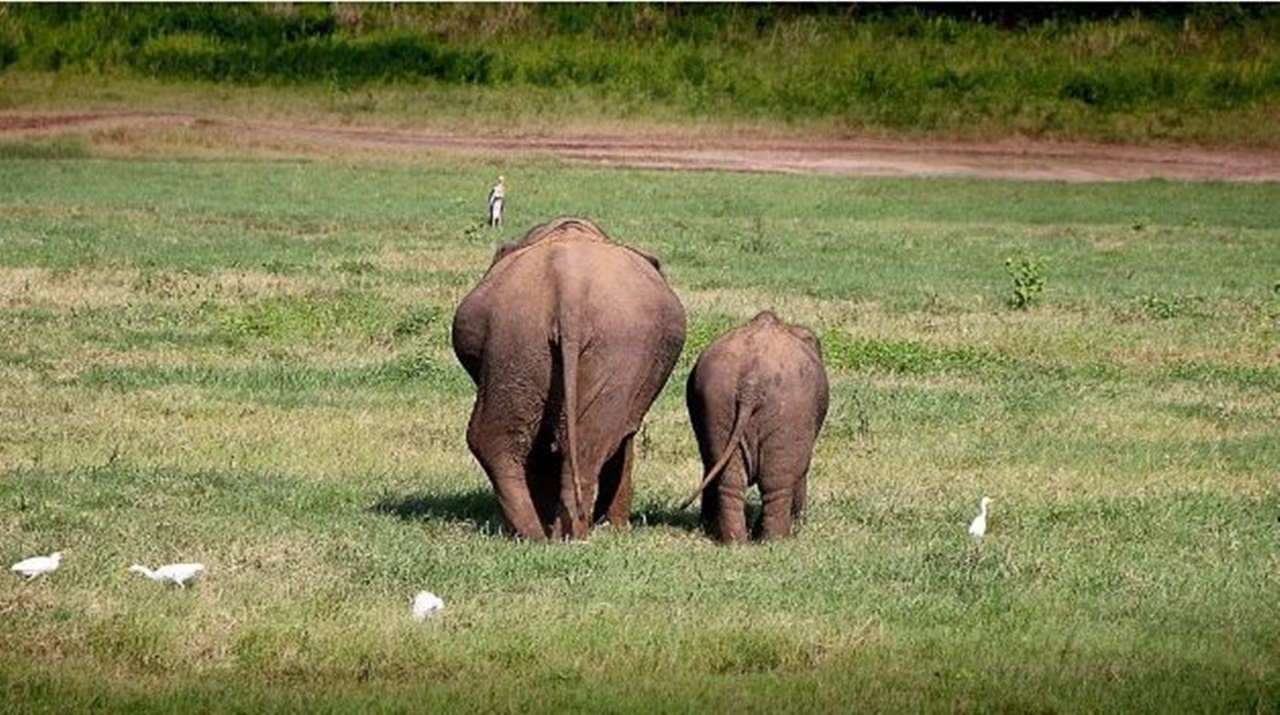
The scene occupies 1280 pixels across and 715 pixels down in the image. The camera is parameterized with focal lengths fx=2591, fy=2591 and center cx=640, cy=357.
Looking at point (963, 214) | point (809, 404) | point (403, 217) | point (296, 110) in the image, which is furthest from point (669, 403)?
point (296, 110)

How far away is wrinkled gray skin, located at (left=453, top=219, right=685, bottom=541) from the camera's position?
12.8m

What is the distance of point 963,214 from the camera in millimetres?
37062

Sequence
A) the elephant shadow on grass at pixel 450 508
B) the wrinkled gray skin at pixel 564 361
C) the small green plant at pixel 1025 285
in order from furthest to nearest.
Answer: the small green plant at pixel 1025 285, the elephant shadow on grass at pixel 450 508, the wrinkled gray skin at pixel 564 361

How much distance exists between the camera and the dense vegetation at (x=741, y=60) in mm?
46875

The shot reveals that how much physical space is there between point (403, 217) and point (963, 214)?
8.34 metres

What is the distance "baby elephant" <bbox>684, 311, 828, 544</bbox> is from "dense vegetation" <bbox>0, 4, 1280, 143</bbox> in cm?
3354

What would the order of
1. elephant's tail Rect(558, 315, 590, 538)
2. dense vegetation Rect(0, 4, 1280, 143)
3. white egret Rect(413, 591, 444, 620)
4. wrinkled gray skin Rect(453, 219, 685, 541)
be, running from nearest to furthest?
white egret Rect(413, 591, 444, 620) < elephant's tail Rect(558, 315, 590, 538) < wrinkled gray skin Rect(453, 219, 685, 541) < dense vegetation Rect(0, 4, 1280, 143)

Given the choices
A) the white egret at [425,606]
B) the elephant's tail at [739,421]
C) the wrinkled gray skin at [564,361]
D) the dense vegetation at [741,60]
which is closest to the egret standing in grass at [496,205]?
the dense vegetation at [741,60]

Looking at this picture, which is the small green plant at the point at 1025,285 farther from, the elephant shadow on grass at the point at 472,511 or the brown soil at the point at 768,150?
the brown soil at the point at 768,150

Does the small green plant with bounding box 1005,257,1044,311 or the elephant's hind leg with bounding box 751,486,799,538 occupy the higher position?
the elephant's hind leg with bounding box 751,486,799,538

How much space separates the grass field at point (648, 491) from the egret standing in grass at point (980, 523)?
0.75ft

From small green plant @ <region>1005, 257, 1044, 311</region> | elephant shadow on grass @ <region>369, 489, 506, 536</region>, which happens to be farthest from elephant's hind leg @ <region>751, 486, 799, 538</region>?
small green plant @ <region>1005, 257, 1044, 311</region>

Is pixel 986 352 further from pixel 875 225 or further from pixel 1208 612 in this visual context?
pixel 875 225

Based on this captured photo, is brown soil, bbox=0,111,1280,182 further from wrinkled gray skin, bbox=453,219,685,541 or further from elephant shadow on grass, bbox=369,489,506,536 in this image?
wrinkled gray skin, bbox=453,219,685,541
